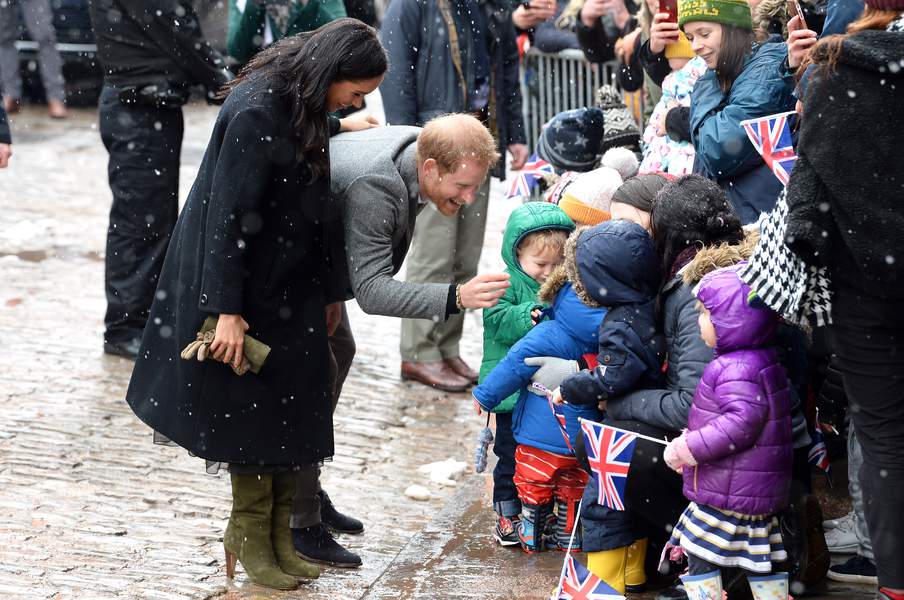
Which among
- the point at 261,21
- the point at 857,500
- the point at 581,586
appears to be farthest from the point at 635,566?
the point at 261,21

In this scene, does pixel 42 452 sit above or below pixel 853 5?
below

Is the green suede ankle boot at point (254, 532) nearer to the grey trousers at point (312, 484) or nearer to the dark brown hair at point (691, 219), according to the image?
the grey trousers at point (312, 484)

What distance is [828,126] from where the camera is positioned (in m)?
3.46

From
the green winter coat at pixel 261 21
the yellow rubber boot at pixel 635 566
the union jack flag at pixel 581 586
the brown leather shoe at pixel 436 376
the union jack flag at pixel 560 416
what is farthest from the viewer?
the green winter coat at pixel 261 21

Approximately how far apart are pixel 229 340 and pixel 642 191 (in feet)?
5.40

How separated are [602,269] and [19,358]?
14.3ft

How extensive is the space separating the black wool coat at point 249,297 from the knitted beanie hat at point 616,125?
2412mm

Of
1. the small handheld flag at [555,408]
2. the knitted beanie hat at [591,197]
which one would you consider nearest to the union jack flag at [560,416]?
the small handheld flag at [555,408]

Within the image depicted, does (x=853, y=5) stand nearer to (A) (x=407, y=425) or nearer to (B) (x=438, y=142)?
(B) (x=438, y=142)

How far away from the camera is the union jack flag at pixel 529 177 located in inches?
253

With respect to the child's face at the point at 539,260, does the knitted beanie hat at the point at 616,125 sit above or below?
above

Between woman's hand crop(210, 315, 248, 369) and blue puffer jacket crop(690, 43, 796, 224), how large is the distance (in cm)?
203

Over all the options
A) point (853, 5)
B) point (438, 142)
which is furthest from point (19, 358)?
point (853, 5)

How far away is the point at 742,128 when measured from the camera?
4.91 meters
